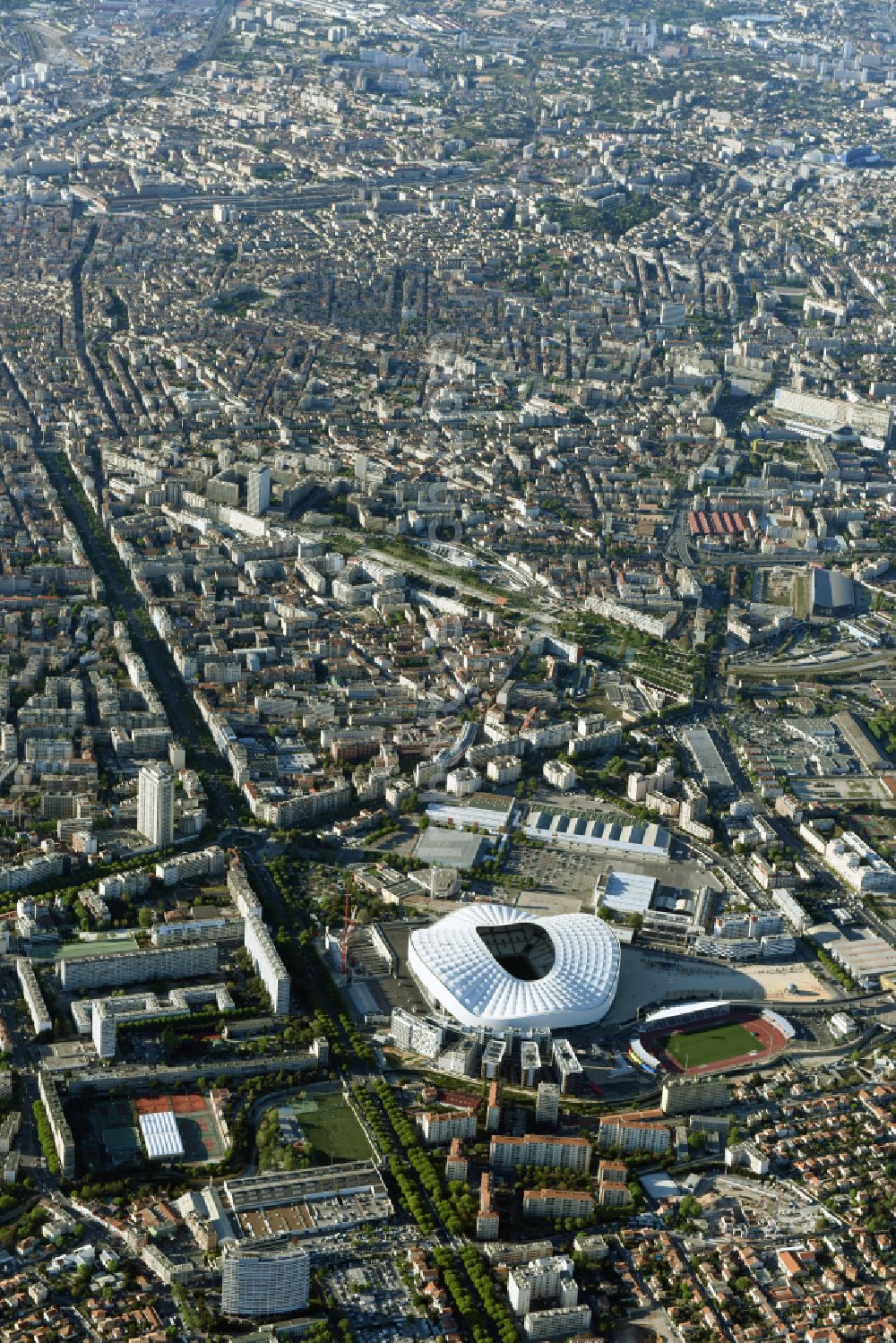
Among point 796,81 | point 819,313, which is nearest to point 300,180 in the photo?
point 819,313

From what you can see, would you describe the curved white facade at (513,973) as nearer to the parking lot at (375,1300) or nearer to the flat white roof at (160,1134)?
the flat white roof at (160,1134)

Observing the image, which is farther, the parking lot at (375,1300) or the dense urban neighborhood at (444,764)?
the dense urban neighborhood at (444,764)

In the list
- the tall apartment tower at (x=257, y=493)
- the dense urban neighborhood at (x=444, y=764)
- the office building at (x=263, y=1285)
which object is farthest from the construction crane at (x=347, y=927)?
the tall apartment tower at (x=257, y=493)

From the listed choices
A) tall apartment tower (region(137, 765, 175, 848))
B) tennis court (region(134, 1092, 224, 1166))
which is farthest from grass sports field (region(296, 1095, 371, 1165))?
tall apartment tower (region(137, 765, 175, 848))

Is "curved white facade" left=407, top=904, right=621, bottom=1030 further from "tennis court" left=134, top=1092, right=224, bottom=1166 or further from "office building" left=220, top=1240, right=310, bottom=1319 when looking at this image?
"office building" left=220, top=1240, right=310, bottom=1319

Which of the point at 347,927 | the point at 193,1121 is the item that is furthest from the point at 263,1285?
the point at 347,927
